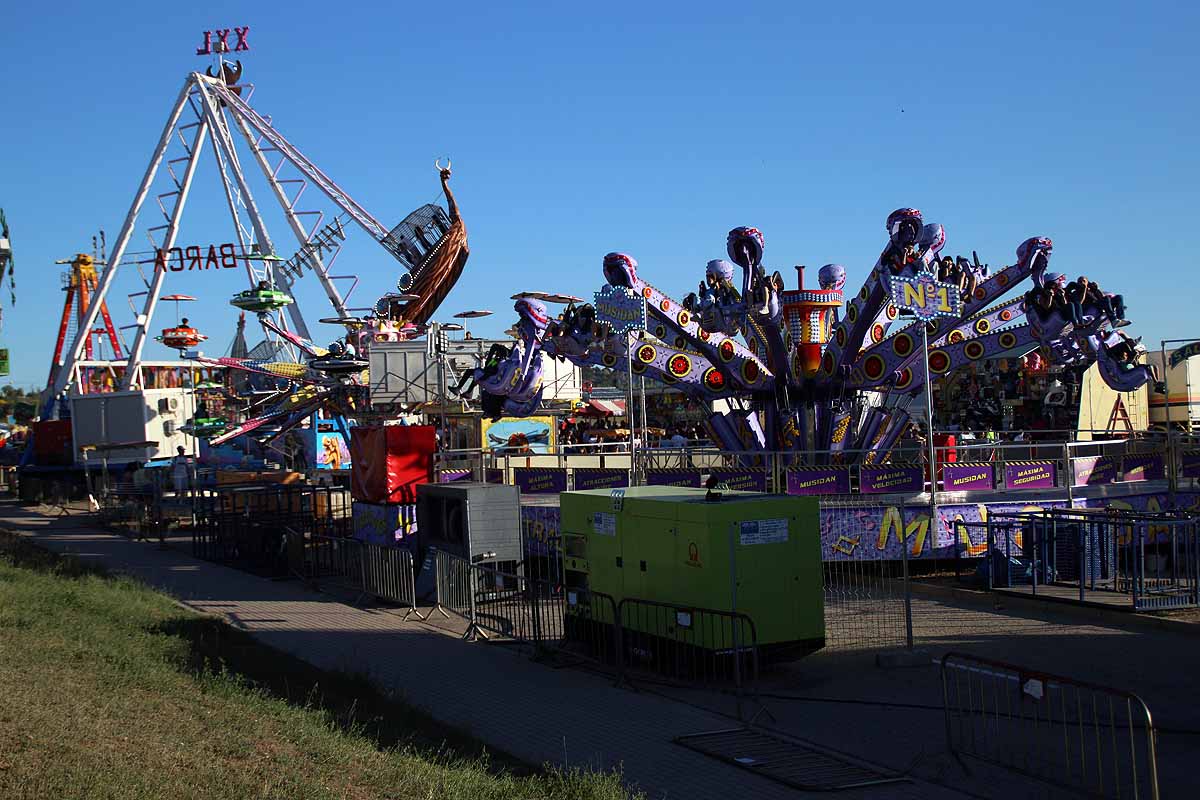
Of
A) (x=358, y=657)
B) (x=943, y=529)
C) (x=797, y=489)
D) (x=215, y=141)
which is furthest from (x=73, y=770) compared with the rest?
(x=215, y=141)

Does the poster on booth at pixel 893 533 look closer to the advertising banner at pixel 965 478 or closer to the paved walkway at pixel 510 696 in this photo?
the advertising banner at pixel 965 478

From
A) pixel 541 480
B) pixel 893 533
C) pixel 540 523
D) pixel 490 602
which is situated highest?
pixel 541 480

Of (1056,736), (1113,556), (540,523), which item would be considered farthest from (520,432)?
(1056,736)

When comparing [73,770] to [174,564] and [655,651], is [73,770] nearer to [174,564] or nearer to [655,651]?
[655,651]

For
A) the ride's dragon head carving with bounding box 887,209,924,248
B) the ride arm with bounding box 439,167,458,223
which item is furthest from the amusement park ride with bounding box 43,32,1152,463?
the ride arm with bounding box 439,167,458,223

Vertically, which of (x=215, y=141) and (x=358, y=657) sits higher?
(x=215, y=141)

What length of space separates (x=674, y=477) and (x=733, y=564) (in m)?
8.55

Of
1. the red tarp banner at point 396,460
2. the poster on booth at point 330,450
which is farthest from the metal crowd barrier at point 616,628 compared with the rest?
the poster on booth at point 330,450

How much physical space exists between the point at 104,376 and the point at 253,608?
169 feet

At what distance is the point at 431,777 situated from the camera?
7.47m

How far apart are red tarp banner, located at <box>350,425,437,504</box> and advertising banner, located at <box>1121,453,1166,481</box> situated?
12.9 m

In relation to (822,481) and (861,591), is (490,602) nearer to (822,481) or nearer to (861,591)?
(861,591)

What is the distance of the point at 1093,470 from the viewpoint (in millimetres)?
19281

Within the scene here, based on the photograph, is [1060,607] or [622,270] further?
[622,270]
